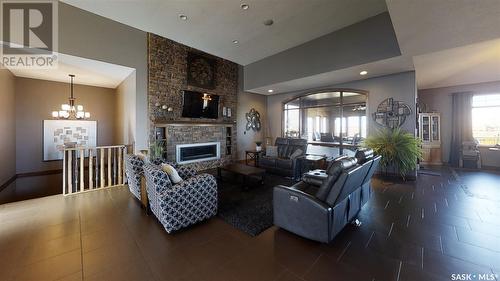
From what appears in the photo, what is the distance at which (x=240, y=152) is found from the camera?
8023 millimetres

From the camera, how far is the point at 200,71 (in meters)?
6.54

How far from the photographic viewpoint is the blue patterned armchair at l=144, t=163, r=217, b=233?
255cm

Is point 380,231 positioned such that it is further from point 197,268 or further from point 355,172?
point 197,268

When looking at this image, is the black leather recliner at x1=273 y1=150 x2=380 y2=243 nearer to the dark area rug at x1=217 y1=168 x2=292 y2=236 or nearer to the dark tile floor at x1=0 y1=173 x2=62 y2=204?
the dark area rug at x1=217 y1=168 x2=292 y2=236

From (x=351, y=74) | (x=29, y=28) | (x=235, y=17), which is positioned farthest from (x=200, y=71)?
(x=351, y=74)

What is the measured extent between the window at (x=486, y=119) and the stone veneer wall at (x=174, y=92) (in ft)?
28.9

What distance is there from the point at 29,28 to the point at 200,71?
3.85 m

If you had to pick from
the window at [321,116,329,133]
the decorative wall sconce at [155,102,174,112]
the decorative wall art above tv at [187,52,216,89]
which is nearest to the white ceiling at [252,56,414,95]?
the window at [321,116,329,133]

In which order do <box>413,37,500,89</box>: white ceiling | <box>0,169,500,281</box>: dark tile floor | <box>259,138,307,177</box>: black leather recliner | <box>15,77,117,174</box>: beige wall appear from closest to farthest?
1. <box>0,169,500,281</box>: dark tile floor
2. <box>413,37,500,89</box>: white ceiling
3. <box>259,138,307,177</box>: black leather recliner
4. <box>15,77,117,174</box>: beige wall

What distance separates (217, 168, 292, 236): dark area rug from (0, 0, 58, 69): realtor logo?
15.4ft

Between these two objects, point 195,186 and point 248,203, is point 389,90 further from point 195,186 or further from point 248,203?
point 195,186

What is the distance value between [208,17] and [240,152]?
499cm

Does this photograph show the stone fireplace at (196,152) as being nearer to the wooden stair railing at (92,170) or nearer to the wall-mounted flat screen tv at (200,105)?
the wall-mounted flat screen tv at (200,105)

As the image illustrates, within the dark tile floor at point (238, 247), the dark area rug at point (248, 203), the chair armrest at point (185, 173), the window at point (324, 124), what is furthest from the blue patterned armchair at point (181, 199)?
the window at point (324, 124)
